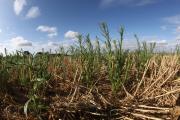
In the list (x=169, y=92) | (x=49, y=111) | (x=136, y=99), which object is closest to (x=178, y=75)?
(x=169, y=92)

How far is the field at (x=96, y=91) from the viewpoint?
95.6 inches

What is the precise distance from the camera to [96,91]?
2.96 m

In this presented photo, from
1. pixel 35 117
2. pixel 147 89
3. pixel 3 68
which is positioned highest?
pixel 3 68

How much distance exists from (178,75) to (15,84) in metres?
1.97

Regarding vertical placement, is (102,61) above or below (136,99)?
above

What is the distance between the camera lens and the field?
2.43 metres

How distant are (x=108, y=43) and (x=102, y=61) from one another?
0.71 metres

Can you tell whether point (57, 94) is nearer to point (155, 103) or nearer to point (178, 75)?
point (155, 103)

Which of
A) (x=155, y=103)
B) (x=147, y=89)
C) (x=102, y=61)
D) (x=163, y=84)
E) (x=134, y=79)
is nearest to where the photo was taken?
(x=155, y=103)

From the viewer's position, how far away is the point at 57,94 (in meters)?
2.95

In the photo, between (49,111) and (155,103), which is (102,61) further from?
(49,111)

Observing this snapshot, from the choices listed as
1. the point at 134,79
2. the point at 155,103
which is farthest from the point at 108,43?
the point at 155,103

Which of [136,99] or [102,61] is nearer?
[136,99]

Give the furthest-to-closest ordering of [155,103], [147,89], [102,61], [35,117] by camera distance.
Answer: [102,61]
[147,89]
[155,103]
[35,117]
